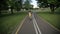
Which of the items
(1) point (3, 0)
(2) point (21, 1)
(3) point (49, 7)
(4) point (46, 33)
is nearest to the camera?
(4) point (46, 33)

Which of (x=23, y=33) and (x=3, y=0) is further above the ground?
(x=3, y=0)

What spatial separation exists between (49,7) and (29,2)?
4283 cm

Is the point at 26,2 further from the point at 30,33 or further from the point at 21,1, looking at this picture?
the point at 30,33

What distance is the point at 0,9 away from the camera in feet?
114

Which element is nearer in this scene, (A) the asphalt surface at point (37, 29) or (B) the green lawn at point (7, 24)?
(A) the asphalt surface at point (37, 29)

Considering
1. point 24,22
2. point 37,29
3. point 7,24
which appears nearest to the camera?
point 37,29

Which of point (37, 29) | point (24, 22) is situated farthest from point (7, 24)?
point (37, 29)

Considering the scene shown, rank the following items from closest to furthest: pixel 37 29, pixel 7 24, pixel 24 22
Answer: pixel 37 29 → pixel 7 24 → pixel 24 22

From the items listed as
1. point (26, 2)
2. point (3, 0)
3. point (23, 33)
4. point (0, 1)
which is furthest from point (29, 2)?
point (0, 1)

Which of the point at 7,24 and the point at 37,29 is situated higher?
the point at 37,29

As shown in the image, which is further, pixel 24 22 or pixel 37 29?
pixel 24 22

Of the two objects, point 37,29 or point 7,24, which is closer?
point 37,29

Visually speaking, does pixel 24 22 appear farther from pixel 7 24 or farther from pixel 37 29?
pixel 37 29

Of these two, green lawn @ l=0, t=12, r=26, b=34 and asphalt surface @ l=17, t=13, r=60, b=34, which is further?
green lawn @ l=0, t=12, r=26, b=34
